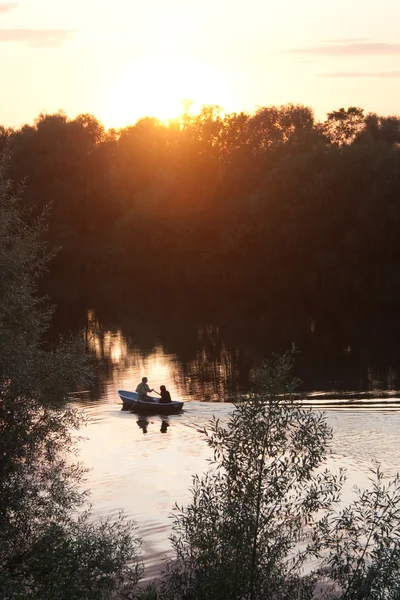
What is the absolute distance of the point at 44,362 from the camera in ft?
79.0

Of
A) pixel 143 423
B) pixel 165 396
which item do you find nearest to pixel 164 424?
pixel 143 423

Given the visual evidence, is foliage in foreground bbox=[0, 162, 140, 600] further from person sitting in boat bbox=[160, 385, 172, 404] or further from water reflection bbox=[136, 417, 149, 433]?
person sitting in boat bbox=[160, 385, 172, 404]

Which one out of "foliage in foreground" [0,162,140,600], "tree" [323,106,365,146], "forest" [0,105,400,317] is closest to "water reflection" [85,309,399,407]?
"foliage in foreground" [0,162,140,600]

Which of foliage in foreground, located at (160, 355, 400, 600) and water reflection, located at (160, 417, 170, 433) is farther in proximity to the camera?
water reflection, located at (160, 417, 170, 433)

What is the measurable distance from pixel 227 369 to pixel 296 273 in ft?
151

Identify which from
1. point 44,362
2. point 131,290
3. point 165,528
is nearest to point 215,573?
point 44,362

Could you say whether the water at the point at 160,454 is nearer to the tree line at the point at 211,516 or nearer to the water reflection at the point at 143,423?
the water reflection at the point at 143,423

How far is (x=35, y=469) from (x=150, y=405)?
65.9ft

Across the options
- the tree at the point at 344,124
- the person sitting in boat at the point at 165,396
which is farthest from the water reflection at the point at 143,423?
the tree at the point at 344,124

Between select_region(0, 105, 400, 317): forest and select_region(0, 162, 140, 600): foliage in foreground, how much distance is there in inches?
2327

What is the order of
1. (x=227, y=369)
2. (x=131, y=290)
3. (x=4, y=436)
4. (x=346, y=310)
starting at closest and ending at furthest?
(x=4, y=436)
(x=227, y=369)
(x=346, y=310)
(x=131, y=290)

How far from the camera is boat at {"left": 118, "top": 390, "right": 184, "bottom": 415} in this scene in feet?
138

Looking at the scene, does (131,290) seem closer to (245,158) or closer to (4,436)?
(245,158)

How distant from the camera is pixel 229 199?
354 ft
